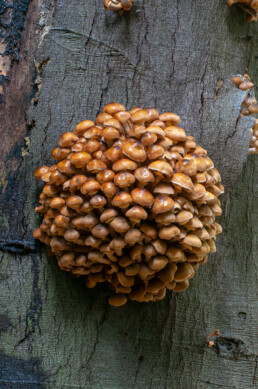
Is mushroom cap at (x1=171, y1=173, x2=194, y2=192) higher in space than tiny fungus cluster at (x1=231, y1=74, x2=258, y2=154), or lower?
lower

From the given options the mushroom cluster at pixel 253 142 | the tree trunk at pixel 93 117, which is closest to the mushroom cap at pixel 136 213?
the tree trunk at pixel 93 117

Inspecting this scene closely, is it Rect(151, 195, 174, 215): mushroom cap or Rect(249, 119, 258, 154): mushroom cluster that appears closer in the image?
Rect(151, 195, 174, 215): mushroom cap

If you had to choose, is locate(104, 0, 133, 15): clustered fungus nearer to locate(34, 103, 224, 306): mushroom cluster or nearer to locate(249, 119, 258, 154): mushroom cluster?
locate(34, 103, 224, 306): mushroom cluster

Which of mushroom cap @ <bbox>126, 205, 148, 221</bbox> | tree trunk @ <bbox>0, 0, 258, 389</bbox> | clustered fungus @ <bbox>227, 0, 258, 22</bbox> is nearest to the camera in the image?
mushroom cap @ <bbox>126, 205, 148, 221</bbox>

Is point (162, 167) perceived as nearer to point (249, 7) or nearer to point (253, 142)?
point (253, 142)

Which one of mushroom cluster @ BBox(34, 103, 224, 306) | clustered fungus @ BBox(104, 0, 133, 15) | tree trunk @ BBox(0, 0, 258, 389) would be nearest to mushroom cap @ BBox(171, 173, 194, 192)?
mushroom cluster @ BBox(34, 103, 224, 306)

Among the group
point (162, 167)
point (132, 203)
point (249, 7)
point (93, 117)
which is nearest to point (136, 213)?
point (132, 203)

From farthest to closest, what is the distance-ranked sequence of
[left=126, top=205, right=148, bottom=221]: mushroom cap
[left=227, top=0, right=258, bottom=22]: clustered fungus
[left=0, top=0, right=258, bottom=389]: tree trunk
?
[left=227, top=0, right=258, bottom=22]: clustered fungus → [left=0, top=0, right=258, bottom=389]: tree trunk → [left=126, top=205, right=148, bottom=221]: mushroom cap
